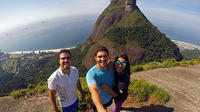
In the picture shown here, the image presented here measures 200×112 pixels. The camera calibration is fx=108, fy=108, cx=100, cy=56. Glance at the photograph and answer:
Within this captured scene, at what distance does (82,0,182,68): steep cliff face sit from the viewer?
55094mm

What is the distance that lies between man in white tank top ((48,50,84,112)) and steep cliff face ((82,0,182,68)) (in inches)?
1625

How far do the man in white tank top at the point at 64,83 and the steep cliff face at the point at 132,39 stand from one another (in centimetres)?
4128

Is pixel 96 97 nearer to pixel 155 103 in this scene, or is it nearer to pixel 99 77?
pixel 99 77

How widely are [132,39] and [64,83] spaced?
64.3 meters

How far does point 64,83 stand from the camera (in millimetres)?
2924

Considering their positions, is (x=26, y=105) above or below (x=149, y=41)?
below

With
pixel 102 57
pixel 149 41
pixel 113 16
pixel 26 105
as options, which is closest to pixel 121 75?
pixel 102 57

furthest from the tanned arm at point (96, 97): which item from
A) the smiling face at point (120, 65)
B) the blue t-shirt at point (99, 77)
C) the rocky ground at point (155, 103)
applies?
the rocky ground at point (155, 103)

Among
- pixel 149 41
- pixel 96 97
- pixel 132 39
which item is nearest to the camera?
pixel 96 97

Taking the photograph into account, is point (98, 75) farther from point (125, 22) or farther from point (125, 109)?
point (125, 22)

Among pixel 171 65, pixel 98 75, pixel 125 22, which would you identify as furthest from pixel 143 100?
pixel 125 22

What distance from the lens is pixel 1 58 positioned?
191 meters

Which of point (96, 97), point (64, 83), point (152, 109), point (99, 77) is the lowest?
point (152, 109)

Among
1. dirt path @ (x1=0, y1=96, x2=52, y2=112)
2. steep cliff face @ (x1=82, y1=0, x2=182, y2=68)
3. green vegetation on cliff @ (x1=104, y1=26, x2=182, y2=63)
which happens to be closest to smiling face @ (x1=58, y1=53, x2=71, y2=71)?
dirt path @ (x1=0, y1=96, x2=52, y2=112)
